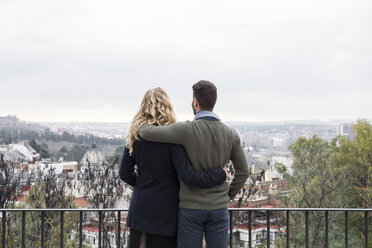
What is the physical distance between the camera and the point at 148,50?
17062 mm

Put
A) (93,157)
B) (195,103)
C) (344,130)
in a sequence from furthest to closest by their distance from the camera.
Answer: (344,130)
(93,157)
(195,103)

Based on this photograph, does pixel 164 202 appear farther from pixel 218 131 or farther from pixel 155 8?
pixel 155 8

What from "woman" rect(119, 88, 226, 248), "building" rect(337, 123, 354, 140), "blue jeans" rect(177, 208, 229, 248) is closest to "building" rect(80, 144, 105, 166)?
"woman" rect(119, 88, 226, 248)

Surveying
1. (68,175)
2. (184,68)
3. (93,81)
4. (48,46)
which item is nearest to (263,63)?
(184,68)

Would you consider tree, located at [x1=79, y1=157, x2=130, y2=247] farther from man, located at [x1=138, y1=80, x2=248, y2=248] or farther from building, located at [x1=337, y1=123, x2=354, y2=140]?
building, located at [x1=337, y1=123, x2=354, y2=140]

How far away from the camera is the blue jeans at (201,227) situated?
2.19m

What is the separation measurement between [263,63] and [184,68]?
727 cm

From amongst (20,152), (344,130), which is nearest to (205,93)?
(20,152)

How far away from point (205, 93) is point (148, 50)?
15297mm

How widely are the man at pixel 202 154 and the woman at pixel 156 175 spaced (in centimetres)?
6

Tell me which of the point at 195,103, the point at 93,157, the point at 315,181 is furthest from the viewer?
the point at 315,181

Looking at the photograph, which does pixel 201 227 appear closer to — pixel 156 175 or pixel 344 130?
pixel 156 175

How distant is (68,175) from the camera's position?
13.9m

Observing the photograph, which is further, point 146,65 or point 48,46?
point 146,65
